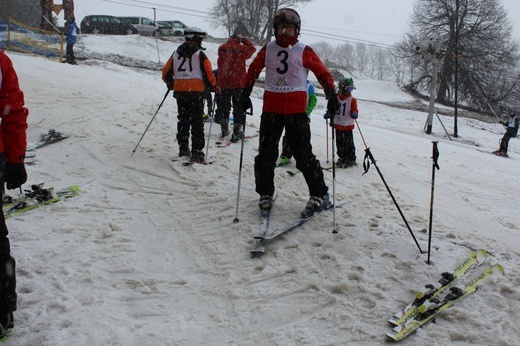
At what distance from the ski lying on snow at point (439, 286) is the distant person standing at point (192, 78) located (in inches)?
179

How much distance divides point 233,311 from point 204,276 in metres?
0.61

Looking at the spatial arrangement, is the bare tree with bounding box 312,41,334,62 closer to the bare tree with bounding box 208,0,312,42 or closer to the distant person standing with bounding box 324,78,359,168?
the bare tree with bounding box 208,0,312,42

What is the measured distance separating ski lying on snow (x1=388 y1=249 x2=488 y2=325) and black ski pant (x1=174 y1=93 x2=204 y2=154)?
15.2ft

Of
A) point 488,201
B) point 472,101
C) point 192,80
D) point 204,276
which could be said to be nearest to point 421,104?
point 472,101

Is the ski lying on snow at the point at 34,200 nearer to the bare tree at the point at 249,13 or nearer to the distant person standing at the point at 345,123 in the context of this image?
the distant person standing at the point at 345,123

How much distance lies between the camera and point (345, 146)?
8.12 meters

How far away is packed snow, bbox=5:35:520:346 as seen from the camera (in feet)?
10.3

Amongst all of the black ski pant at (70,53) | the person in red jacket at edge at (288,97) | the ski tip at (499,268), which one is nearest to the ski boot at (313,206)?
the person in red jacket at edge at (288,97)

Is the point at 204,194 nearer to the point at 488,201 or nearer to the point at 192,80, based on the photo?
the point at 192,80

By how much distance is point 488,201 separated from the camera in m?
7.04

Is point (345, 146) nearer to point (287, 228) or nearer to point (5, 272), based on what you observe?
point (287, 228)

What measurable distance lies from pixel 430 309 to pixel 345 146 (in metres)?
5.16

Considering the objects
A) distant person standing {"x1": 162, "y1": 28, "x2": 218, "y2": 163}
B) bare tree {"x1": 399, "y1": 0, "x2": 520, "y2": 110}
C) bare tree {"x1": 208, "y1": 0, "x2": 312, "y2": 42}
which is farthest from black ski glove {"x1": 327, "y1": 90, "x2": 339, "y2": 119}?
bare tree {"x1": 208, "y1": 0, "x2": 312, "y2": 42}

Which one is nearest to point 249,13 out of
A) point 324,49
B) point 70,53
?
point 70,53
